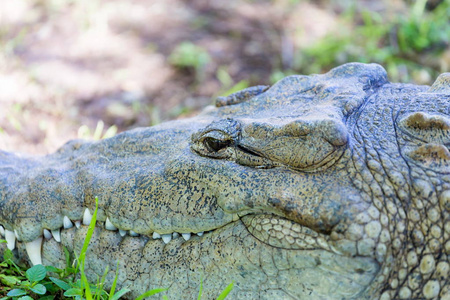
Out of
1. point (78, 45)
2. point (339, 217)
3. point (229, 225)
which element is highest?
point (78, 45)

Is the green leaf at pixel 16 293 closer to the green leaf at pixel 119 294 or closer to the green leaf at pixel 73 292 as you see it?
the green leaf at pixel 73 292

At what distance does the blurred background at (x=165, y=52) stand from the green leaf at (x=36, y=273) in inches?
76.2

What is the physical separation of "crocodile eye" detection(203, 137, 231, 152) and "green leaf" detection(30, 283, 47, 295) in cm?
100

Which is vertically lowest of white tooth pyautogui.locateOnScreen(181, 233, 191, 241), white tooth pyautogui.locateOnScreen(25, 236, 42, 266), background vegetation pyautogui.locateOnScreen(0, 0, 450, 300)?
white tooth pyautogui.locateOnScreen(25, 236, 42, 266)

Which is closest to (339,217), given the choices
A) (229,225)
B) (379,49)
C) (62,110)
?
(229,225)

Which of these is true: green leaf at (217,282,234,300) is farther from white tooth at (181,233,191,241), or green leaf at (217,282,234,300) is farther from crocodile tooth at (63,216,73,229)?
crocodile tooth at (63,216,73,229)

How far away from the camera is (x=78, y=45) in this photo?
589 centimetres

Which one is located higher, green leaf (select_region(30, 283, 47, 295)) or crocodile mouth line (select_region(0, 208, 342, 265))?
crocodile mouth line (select_region(0, 208, 342, 265))

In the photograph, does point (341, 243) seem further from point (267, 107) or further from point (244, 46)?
point (244, 46)

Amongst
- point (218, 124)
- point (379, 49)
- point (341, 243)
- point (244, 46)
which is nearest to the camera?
point (341, 243)

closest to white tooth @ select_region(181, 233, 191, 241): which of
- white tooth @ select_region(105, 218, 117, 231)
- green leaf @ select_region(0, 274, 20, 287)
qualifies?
white tooth @ select_region(105, 218, 117, 231)

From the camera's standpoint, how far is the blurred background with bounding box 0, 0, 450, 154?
4680mm

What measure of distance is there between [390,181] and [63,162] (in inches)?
67.3

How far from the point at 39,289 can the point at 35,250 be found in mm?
233
